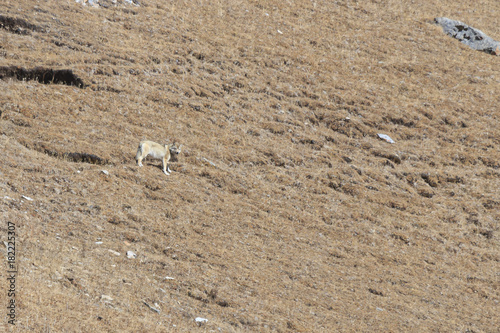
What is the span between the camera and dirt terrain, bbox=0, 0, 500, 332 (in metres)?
11.0

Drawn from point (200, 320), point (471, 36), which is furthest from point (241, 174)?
point (471, 36)

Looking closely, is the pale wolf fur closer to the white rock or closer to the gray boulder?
the white rock

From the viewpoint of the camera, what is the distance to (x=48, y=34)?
71.7ft

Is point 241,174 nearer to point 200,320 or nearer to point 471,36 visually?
point 200,320

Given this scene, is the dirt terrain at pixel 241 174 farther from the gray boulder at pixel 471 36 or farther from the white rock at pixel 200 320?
the gray boulder at pixel 471 36

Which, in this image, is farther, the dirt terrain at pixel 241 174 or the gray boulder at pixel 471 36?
the gray boulder at pixel 471 36

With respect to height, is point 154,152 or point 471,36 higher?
point 471,36

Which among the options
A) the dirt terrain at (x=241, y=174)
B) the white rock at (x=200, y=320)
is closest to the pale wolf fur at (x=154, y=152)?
the dirt terrain at (x=241, y=174)

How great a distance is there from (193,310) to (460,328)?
7.25 m

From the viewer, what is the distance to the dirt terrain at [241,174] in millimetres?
10953

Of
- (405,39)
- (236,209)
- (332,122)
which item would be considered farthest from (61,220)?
(405,39)

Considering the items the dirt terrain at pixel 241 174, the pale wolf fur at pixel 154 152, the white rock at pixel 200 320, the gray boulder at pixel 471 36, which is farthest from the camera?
the gray boulder at pixel 471 36

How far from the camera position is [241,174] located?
17.9 m

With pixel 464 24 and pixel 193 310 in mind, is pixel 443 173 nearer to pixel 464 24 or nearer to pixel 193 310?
pixel 193 310
